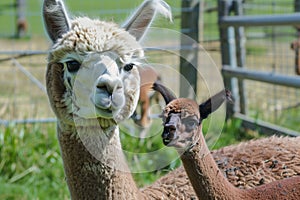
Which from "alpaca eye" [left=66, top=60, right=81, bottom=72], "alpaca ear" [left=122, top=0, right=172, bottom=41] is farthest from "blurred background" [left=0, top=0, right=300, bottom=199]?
"alpaca eye" [left=66, top=60, right=81, bottom=72]

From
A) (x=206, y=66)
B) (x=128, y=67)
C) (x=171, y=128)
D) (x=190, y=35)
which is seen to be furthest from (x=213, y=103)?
(x=190, y=35)

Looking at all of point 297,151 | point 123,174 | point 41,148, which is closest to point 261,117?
point 41,148

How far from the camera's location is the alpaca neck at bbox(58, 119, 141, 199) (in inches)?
119

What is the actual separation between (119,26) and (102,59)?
0.34 meters

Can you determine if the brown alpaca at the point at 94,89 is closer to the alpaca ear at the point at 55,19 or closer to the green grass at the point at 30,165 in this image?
the alpaca ear at the point at 55,19

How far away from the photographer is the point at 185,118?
8.96 ft

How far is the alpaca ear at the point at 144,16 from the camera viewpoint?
3.03 meters

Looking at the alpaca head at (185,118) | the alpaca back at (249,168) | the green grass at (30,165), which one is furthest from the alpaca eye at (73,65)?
the green grass at (30,165)

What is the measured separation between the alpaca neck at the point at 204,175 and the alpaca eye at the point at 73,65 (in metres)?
0.63

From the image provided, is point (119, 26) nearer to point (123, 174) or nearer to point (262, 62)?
point (123, 174)

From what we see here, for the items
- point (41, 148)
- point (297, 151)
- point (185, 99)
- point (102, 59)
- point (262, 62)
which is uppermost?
point (102, 59)

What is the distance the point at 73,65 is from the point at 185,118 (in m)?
0.58

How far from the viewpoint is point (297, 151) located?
143 inches

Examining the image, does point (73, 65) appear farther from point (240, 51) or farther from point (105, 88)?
point (240, 51)
